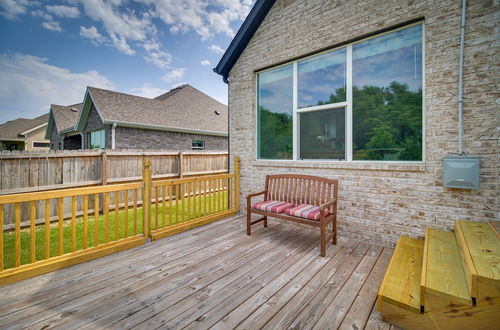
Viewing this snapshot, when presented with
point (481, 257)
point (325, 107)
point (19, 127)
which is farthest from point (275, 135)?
point (19, 127)

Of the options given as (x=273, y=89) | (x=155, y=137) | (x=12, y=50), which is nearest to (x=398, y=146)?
(x=273, y=89)

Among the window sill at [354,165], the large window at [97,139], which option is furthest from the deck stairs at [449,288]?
the large window at [97,139]

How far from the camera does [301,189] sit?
3723 millimetres

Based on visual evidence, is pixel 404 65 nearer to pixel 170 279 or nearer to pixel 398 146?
pixel 398 146

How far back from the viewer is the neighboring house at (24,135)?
21016mm

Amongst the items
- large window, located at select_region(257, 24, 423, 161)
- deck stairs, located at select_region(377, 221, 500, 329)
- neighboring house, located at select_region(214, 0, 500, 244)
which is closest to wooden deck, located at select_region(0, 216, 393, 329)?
deck stairs, located at select_region(377, 221, 500, 329)

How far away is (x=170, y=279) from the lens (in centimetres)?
229

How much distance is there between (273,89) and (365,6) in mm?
1991

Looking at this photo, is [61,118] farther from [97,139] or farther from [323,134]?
[323,134]

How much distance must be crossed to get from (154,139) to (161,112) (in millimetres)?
1863

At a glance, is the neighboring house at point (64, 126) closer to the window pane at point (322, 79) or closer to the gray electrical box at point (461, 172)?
the window pane at point (322, 79)

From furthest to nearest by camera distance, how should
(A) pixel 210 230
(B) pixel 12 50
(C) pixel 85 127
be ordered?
(B) pixel 12 50 → (C) pixel 85 127 → (A) pixel 210 230

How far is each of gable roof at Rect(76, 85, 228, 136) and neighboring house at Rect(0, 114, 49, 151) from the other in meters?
16.2

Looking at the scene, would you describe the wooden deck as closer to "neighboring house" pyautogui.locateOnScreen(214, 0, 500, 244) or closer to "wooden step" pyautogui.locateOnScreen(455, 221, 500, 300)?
"wooden step" pyautogui.locateOnScreen(455, 221, 500, 300)
